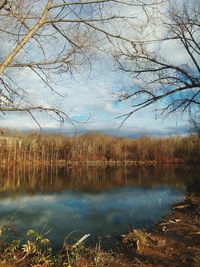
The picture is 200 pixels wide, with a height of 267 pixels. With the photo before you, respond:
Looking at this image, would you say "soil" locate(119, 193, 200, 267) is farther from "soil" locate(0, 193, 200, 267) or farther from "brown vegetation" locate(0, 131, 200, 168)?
"brown vegetation" locate(0, 131, 200, 168)

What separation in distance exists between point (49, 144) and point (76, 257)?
88.8 meters

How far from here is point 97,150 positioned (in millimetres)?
99000

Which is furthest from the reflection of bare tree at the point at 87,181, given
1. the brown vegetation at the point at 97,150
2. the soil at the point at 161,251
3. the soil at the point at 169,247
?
the brown vegetation at the point at 97,150

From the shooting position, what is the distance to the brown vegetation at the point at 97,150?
89188mm

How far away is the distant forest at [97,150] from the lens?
8919 centimetres

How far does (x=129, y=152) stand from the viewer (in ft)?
324

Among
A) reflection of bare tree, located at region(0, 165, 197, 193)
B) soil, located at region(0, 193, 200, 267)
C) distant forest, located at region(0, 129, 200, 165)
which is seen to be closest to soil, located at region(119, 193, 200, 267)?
soil, located at region(0, 193, 200, 267)

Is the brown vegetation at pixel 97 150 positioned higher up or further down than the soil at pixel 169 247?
further down

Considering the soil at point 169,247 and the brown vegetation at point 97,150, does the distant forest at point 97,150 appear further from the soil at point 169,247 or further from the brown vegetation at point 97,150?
the soil at point 169,247

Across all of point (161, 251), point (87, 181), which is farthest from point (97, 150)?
point (161, 251)

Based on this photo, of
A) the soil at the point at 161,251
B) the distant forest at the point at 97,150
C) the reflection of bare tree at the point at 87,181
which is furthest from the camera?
the distant forest at the point at 97,150

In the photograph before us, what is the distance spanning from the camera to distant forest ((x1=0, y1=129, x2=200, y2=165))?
89.2 m

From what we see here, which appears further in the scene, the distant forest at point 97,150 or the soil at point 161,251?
the distant forest at point 97,150

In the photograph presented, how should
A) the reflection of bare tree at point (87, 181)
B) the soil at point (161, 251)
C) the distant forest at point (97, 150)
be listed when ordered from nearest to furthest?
the soil at point (161, 251)
the reflection of bare tree at point (87, 181)
the distant forest at point (97, 150)
